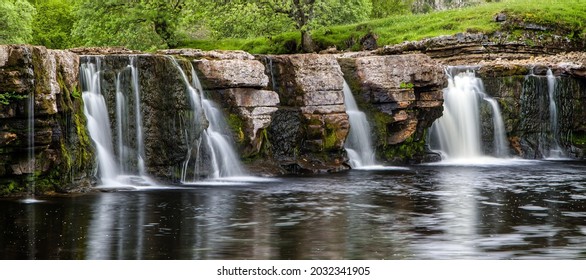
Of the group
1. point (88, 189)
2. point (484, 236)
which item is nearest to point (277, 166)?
point (88, 189)

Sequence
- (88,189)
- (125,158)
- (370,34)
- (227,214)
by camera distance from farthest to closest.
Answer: (370,34), (125,158), (88,189), (227,214)

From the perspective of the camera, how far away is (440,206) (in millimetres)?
17922

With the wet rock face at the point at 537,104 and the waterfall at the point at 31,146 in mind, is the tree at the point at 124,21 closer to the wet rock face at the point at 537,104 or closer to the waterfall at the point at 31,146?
the wet rock face at the point at 537,104

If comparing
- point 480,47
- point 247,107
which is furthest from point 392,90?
point 480,47

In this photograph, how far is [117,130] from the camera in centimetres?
2222

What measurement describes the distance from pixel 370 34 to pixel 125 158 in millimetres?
26557

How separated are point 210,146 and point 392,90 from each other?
23.1 ft

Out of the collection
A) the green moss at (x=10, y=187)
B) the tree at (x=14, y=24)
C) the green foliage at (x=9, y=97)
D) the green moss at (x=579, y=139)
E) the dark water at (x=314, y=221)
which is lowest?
the dark water at (x=314, y=221)

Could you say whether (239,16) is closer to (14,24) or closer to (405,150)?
(405,150)

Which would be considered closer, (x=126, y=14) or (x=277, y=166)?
(x=277, y=166)

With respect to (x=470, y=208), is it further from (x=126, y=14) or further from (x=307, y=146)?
(x=126, y=14)

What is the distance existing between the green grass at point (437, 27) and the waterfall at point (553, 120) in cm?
1012

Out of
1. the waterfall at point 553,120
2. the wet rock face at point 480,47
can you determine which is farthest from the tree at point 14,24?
the waterfall at point 553,120

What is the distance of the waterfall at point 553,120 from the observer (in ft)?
106
